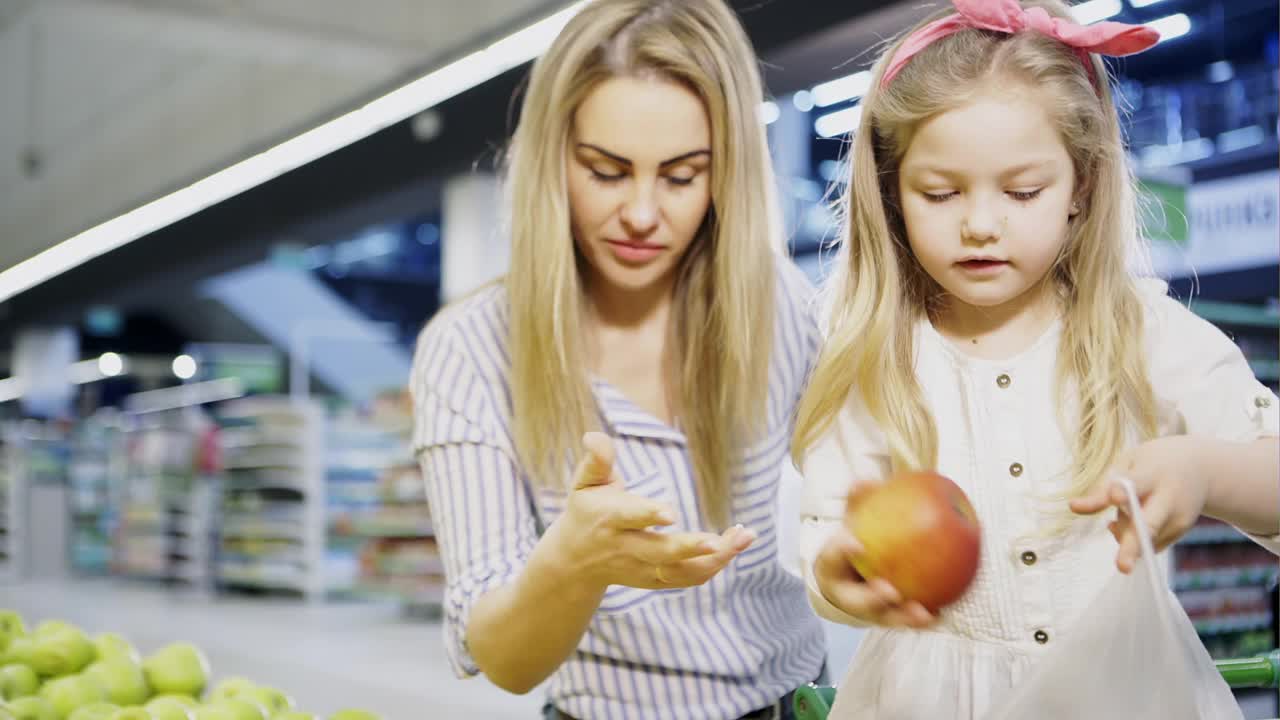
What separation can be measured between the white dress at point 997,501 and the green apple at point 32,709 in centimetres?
85

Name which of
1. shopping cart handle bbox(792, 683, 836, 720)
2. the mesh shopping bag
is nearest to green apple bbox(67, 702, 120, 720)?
shopping cart handle bbox(792, 683, 836, 720)

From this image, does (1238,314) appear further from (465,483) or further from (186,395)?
(186,395)

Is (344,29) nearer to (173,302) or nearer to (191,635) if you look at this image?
(191,635)

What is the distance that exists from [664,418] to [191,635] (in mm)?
8604

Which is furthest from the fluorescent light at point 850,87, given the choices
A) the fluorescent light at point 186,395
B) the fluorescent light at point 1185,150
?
the fluorescent light at point 186,395

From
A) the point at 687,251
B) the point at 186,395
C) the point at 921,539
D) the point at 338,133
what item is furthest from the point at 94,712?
the point at 186,395

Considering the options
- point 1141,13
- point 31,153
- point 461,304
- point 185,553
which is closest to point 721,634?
point 461,304

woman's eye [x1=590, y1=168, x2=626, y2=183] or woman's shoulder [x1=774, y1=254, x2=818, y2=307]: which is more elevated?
woman's eye [x1=590, y1=168, x2=626, y2=183]

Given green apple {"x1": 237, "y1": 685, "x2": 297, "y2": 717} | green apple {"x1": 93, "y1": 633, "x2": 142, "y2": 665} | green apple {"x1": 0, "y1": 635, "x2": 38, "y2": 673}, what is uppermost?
green apple {"x1": 0, "y1": 635, "x2": 38, "y2": 673}

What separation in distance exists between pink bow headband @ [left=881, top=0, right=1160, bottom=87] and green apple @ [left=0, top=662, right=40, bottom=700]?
120cm

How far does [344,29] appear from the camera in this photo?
8.12 metres

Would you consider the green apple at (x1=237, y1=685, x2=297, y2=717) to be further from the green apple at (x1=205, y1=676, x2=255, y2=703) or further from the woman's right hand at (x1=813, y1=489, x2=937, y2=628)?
the woman's right hand at (x1=813, y1=489, x2=937, y2=628)

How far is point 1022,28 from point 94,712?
116 cm

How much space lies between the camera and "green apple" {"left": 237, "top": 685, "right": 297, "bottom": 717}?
4.66 feet
